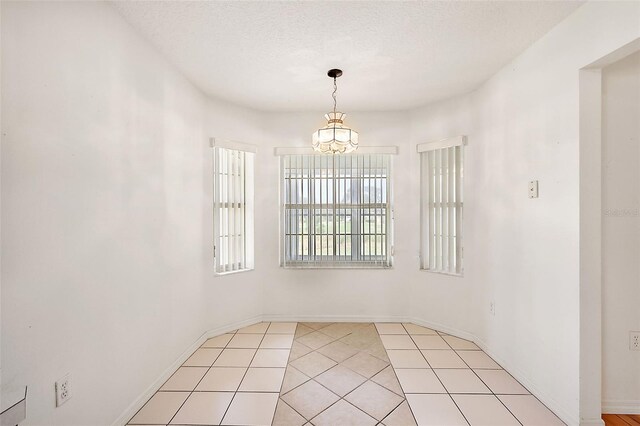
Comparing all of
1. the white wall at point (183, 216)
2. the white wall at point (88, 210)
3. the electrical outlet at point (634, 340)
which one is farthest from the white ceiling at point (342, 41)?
the electrical outlet at point (634, 340)

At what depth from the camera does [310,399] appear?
1.96m

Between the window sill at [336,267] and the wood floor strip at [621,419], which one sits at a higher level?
the window sill at [336,267]

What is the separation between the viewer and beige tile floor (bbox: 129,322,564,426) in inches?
70.8

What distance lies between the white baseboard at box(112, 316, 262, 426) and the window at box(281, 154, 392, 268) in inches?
34.2

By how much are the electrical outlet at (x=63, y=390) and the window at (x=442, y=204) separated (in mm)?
3059

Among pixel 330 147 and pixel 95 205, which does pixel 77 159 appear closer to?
pixel 95 205

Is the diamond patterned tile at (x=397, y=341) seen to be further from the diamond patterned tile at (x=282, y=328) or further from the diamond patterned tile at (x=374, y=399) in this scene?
the diamond patterned tile at (x=282, y=328)

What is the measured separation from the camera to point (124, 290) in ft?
5.82

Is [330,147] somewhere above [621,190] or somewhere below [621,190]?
above

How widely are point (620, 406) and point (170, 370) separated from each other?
316 cm

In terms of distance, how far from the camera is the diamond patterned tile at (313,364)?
7.60ft

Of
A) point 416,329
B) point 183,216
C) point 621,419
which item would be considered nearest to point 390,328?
point 416,329

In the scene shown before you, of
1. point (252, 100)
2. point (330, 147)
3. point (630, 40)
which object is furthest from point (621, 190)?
point (252, 100)

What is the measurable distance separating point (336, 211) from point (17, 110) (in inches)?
106
